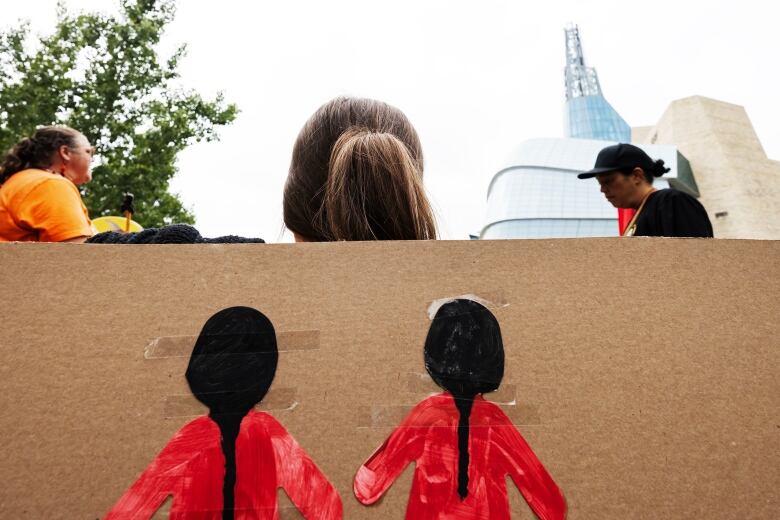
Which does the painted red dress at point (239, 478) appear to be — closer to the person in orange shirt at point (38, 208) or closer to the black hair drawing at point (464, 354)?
the black hair drawing at point (464, 354)

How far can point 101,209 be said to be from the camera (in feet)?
22.8

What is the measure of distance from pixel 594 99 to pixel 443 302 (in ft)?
141

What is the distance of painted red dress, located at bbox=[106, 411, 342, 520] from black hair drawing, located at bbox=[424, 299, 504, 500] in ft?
0.68

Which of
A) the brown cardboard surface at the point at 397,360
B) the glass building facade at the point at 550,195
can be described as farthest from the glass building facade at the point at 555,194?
the brown cardboard surface at the point at 397,360

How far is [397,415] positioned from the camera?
67 centimetres

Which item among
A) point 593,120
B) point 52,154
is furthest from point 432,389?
point 593,120

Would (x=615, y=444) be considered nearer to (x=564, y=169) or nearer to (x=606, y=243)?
(x=606, y=243)

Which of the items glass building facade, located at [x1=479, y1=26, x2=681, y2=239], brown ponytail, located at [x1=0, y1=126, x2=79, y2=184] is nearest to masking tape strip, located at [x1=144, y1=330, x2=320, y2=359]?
brown ponytail, located at [x1=0, y1=126, x2=79, y2=184]

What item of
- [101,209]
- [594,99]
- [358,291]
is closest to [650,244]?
[358,291]

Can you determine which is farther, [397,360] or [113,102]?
[113,102]

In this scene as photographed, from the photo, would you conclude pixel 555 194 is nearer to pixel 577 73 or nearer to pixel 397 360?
pixel 397 360

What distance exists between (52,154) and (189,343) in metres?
1.33

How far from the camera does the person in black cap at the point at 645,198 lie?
1.51m

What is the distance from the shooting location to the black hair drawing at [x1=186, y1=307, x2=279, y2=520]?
660 mm
